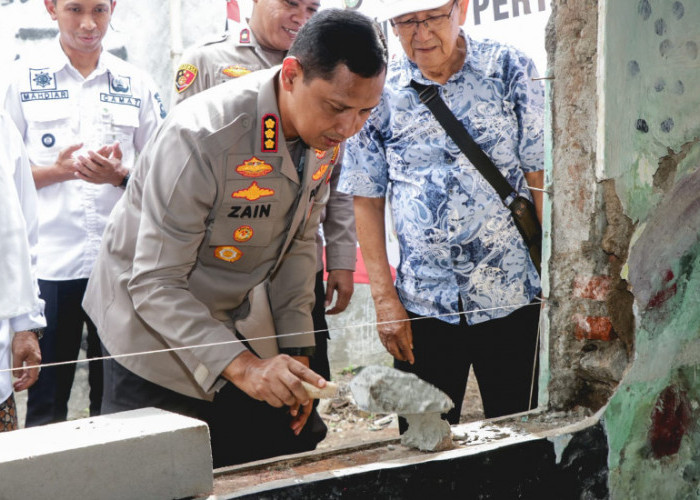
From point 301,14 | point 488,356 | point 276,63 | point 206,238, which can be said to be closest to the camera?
point 206,238

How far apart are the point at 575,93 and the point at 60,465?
1.55m

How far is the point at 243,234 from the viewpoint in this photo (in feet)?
7.30

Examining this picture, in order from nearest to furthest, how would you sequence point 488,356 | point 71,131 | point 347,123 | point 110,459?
point 110,459 < point 347,123 < point 488,356 < point 71,131

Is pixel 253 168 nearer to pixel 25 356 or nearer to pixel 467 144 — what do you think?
pixel 467 144

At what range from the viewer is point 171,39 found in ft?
14.9

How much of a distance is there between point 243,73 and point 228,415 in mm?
1243

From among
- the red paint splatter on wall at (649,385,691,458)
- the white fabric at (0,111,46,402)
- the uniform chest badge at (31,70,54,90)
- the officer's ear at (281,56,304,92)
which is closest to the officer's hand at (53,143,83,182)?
the uniform chest badge at (31,70,54,90)

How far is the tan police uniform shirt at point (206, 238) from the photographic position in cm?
203

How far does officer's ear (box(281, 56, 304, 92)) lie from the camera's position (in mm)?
2100

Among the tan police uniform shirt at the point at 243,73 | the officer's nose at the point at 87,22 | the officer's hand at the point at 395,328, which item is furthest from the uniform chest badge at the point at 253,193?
the officer's nose at the point at 87,22

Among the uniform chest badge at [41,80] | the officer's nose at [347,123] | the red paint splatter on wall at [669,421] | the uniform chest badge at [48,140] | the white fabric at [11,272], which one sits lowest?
the red paint splatter on wall at [669,421]

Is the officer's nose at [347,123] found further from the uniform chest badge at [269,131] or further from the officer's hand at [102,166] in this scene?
the officer's hand at [102,166]

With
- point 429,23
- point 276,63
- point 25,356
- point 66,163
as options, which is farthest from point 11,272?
point 429,23

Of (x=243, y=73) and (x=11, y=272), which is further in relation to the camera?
(x=243, y=73)
